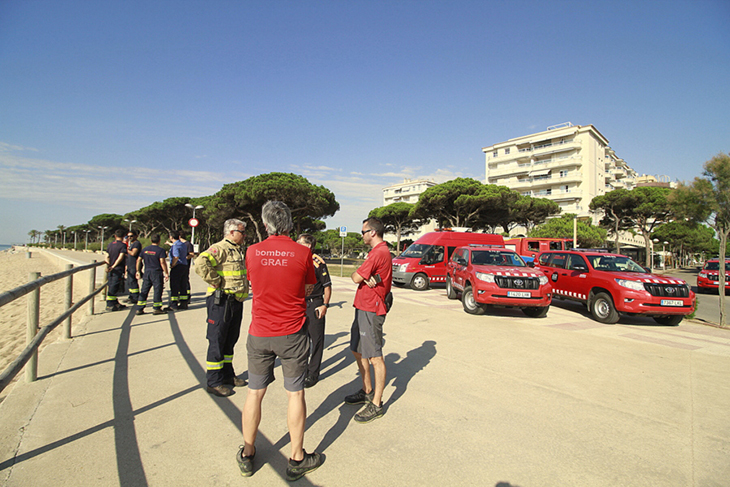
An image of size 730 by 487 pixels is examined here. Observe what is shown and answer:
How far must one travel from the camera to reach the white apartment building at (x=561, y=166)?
176ft

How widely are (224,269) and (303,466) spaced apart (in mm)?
2144

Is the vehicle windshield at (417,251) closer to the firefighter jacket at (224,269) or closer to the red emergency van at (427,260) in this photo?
the red emergency van at (427,260)

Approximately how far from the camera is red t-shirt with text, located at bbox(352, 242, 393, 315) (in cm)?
356

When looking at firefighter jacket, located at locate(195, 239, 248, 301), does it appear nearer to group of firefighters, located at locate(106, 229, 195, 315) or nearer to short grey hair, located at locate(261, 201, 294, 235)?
short grey hair, located at locate(261, 201, 294, 235)

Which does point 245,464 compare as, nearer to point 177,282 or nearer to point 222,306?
point 222,306

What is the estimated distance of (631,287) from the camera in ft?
28.3

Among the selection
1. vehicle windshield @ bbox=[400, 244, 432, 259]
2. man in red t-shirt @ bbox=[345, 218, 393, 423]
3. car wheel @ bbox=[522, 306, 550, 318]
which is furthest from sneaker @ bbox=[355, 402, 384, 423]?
vehicle windshield @ bbox=[400, 244, 432, 259]

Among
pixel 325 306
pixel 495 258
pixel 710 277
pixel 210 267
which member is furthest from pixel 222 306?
pixel 710 277

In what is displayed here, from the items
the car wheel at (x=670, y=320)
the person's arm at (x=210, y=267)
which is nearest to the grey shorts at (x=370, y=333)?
the person's arm at (x=210, y=267)

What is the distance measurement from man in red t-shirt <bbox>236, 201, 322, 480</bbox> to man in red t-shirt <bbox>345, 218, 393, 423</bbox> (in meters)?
0.97

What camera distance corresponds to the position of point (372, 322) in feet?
11.6

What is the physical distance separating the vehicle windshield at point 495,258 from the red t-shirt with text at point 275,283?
27.5ft

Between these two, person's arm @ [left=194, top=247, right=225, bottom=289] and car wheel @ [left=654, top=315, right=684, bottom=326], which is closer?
person's arm @ [left=194, top=247, right=225, bottom=289]

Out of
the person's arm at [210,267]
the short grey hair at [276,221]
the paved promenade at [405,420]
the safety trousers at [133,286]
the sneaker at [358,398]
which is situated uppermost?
the short grey hair at [276,221]
